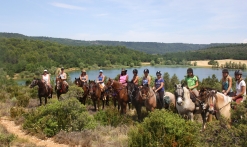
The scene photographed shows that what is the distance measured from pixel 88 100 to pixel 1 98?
5498 millimetres

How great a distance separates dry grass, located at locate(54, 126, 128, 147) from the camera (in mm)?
6469

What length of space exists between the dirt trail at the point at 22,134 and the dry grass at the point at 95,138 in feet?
0.71

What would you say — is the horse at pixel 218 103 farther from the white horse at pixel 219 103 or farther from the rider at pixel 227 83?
the rider at pixel 227 83

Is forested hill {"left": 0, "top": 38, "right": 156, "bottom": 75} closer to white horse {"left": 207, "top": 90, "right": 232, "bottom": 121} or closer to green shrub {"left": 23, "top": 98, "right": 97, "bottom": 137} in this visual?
green shrub {"left": 23, "top": 98, "right": 97, "bottom": 137}

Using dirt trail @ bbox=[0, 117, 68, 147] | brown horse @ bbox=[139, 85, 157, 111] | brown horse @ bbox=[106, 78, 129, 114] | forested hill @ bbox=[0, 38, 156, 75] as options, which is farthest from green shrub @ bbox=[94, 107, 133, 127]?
forested hill @ bbox=[0, 38, 156, 75]

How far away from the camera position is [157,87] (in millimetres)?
9367

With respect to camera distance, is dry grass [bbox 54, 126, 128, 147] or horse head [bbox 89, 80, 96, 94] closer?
dry grass [bbox 54, 126, 128, 147]

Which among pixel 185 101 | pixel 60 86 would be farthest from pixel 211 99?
pixel 60 86

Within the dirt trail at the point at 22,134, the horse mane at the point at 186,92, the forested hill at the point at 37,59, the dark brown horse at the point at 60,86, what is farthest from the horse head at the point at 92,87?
the forested hill at the point at 37,59

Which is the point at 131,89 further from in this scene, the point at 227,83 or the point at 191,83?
the point at 227,83

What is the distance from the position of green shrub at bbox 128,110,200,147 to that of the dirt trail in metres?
2.63

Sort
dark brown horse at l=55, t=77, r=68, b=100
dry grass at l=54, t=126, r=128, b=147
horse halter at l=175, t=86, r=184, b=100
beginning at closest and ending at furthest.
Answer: dry grass at l=54, t=126, r=128, b=147, horse halter at l=175, t=86, r=184, b=100, dark brown horse at l=55, t=77, r=68, b=100

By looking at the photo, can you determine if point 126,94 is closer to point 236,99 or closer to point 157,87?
point 157,87

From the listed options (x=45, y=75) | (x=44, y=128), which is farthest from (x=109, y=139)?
(x=45, y=75)
